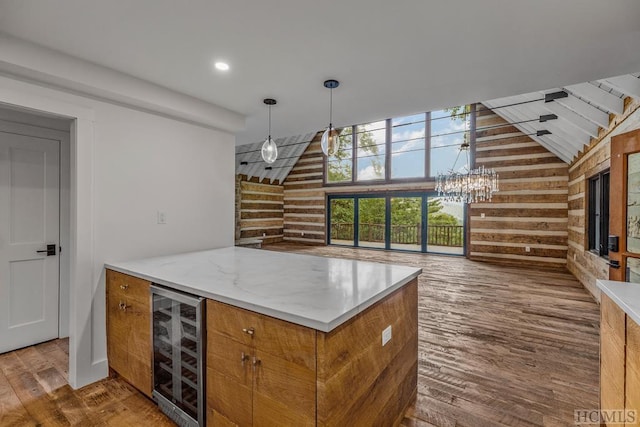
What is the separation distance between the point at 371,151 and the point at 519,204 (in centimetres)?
456

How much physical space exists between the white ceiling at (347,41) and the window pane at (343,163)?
24.6 feet

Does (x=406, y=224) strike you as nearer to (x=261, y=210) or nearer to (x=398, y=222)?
(x=398, y=222)

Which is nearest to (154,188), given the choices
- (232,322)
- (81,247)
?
(81,247)

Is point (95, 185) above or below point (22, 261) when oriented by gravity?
above

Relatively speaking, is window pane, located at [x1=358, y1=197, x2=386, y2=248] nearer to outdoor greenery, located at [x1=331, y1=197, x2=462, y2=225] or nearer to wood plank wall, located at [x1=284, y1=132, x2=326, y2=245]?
outdoor greenery, located at [x1=331, y1=197, x2=462, y2=225]

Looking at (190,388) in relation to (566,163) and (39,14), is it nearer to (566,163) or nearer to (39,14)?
(39,14)

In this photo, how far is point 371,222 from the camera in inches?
392

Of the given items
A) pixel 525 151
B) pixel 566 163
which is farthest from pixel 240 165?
pixel 566 163

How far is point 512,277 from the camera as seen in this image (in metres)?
5.88

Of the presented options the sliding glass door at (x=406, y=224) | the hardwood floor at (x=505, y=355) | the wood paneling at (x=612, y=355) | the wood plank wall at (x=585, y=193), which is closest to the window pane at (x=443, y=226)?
the sliding glass door at (x=406, y=224)

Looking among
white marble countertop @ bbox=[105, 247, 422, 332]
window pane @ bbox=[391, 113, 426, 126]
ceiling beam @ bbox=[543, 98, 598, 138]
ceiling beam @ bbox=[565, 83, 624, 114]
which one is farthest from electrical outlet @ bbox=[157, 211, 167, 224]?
window pane @ bbox=[391, 113, 426, 126]

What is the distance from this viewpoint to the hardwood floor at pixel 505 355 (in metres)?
2.00

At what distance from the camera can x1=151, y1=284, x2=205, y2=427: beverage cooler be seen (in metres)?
1.67

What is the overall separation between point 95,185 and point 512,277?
6892 millimetres
